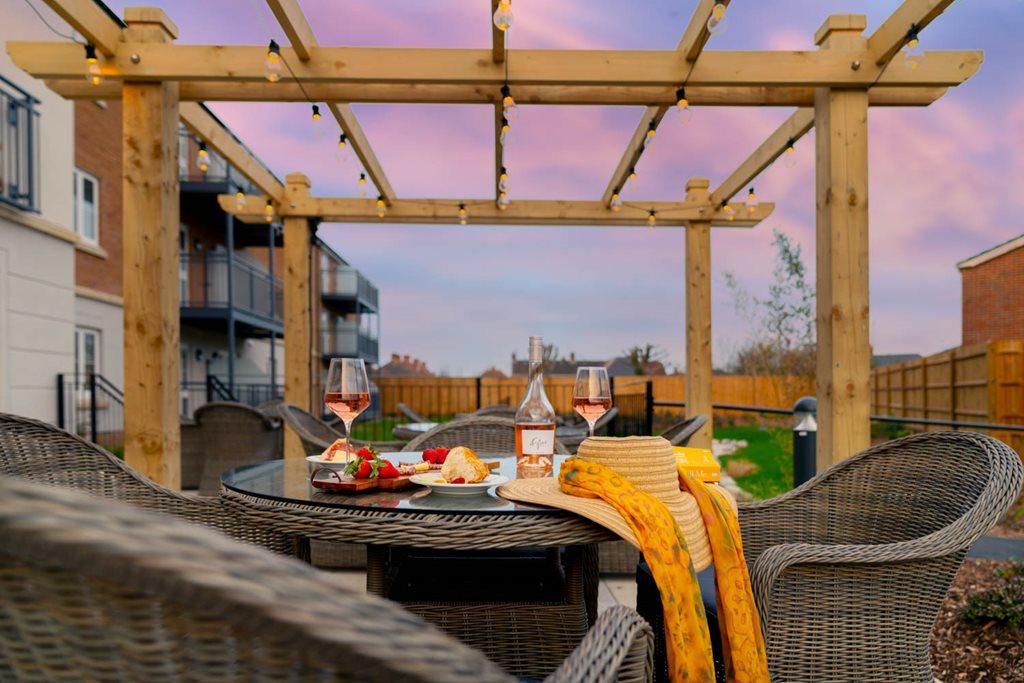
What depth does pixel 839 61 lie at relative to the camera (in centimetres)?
397

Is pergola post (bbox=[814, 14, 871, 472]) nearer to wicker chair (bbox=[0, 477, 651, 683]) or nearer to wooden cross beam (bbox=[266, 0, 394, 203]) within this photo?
wooden cross beam (bbox=[266, 0, 394, 203])

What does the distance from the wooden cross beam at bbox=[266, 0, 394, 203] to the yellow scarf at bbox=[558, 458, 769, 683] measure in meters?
3.01

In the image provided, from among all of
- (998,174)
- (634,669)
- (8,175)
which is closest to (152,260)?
(634,669)

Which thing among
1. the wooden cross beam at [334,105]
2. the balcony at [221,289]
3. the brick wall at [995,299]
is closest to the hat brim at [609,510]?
the wooden cross beam at [334,105]

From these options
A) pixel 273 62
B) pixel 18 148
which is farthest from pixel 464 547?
pixel 18 148

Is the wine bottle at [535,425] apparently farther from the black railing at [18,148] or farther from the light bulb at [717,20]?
the black railing at [18,148]

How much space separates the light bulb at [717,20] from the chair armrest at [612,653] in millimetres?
3047

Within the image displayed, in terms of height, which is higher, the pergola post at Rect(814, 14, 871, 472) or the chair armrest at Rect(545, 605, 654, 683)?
the pergola post at Rect(814, 14, 871, 472)

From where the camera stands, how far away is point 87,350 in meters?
10.3

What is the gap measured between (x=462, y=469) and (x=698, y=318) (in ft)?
21.1

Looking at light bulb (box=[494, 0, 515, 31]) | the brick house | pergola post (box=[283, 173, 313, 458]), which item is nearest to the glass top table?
light bulb (box=[494, 0, 515, 31])

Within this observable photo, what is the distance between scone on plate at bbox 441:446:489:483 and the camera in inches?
64.1

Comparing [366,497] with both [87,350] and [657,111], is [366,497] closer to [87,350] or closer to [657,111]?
[657,111]

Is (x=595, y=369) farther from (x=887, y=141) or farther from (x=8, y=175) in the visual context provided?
(x=887, y=141)
